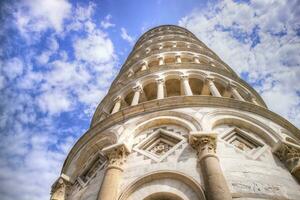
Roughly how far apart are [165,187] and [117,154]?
1894mm

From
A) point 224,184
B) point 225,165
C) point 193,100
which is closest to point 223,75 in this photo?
point 193,100

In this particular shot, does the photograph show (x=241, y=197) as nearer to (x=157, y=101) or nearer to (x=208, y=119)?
(x=208, y=119)

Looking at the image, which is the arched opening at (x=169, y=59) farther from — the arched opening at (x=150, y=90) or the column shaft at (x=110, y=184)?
the column shaft at (x=110, y=184)

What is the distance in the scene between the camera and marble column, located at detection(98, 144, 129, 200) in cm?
698

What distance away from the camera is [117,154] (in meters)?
8.28

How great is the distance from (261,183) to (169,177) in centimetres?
219

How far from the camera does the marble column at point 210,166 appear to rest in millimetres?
6035

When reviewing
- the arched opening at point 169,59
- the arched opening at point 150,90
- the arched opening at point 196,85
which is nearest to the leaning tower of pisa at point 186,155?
the arched opening at point 196,85

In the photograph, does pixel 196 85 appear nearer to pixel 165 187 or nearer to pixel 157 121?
pixel 157 121

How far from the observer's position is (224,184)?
6.26 m

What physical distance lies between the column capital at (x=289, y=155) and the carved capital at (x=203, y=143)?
6.87 feet

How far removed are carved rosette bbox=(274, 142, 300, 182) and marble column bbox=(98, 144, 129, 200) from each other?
443 cm

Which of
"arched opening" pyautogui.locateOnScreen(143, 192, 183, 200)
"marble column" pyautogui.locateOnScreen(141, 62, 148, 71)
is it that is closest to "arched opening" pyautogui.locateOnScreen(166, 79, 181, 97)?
"marble column" pyautogui.locateOnScreen(141, 62, 148, 71)

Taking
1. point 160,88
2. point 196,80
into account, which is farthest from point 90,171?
point 196,80
